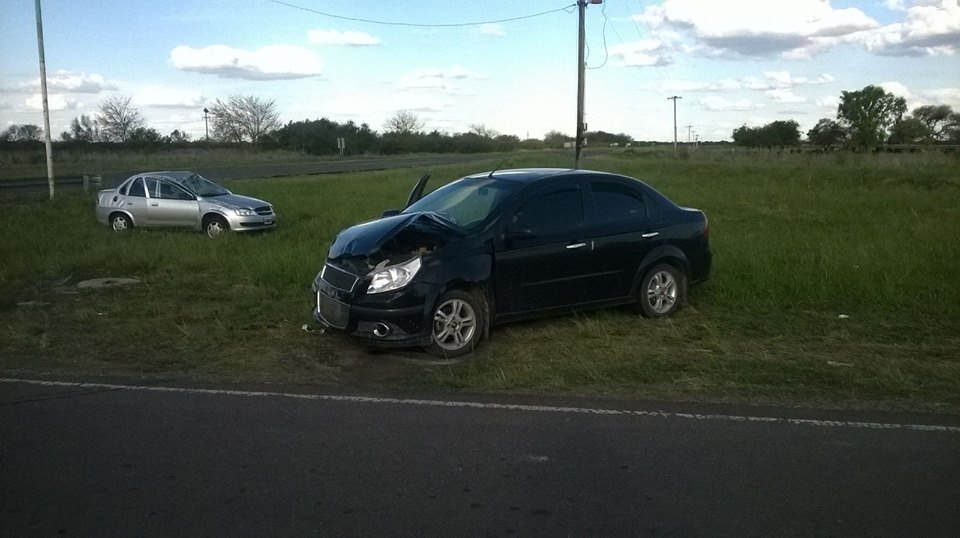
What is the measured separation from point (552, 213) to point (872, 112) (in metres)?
54.7

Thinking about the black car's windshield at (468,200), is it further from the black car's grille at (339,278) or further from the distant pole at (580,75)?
the distant pole at (580,75)

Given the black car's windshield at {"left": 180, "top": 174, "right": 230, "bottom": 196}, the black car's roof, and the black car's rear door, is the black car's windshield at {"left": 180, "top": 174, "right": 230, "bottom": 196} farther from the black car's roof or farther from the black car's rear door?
the black car's rear door

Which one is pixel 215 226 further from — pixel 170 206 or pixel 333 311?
pixel 333 311

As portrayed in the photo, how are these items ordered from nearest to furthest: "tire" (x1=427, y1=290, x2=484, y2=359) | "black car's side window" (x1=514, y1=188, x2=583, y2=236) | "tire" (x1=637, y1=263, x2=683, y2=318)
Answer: "tire" (x1=427, y1=290, x2=484, y2=359), "black car's side window" (x1=514, y1=188, x2=583, y2=236), "tire" (x1=637, y1=263, x2=683, y2=318)

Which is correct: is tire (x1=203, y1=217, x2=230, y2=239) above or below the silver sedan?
below

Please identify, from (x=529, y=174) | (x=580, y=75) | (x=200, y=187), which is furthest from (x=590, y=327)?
(x=580, y=75)

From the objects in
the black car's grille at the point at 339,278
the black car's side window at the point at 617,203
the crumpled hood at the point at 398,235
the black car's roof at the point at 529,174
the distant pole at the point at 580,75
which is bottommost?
the black car's grille at the point at 339,278

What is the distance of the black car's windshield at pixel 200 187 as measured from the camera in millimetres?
19297

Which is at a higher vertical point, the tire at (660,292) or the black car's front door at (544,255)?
the black car's front door at (544,255)

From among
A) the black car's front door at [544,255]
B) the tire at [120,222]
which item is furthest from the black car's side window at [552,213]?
the tire at [120,222]

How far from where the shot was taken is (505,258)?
324 inches

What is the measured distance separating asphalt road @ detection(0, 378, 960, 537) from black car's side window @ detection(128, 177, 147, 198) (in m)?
13.5

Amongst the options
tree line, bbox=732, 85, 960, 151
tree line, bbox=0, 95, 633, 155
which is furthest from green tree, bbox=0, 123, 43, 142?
tree line, bbox=732, 85, 960, 151

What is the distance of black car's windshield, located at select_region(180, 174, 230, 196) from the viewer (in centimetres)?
1930
